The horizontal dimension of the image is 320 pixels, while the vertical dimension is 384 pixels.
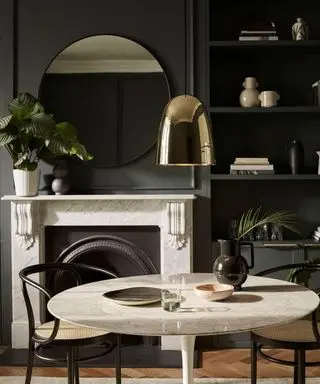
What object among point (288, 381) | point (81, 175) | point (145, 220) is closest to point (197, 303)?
point (288, 381)

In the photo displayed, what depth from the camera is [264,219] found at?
13.4 feet

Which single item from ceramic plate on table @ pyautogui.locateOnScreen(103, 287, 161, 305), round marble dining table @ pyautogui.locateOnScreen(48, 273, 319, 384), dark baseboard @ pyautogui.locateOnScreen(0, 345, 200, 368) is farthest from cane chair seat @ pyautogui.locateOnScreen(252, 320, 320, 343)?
dark baseboard @ pyautogui.locateOnScreen(0, 345, 200, 368)

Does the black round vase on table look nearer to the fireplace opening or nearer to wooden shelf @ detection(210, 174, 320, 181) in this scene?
wooden shelf @ detection(210, 174, 320, 181)

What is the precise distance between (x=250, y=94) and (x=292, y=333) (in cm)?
183

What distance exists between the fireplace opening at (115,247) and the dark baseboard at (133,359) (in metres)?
0.16

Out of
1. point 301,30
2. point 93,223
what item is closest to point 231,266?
point 93,223

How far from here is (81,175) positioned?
414 cm

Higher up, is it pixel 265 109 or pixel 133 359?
pixel 265 109

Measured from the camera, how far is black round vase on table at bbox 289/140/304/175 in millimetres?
4035

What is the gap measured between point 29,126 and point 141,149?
0.78m

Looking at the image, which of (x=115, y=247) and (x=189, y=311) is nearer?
(x=189, y=311)

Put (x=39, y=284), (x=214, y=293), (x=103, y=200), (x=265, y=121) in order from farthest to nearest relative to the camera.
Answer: (x=265, y=121)
(x=103, y=200)
(x=39, y=284)
(x=214, y=293)

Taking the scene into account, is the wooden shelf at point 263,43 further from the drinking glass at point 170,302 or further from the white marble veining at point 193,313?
the drinking glass at point 170,302

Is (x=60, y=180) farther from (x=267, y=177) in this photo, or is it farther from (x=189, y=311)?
(x=189, y=311)
